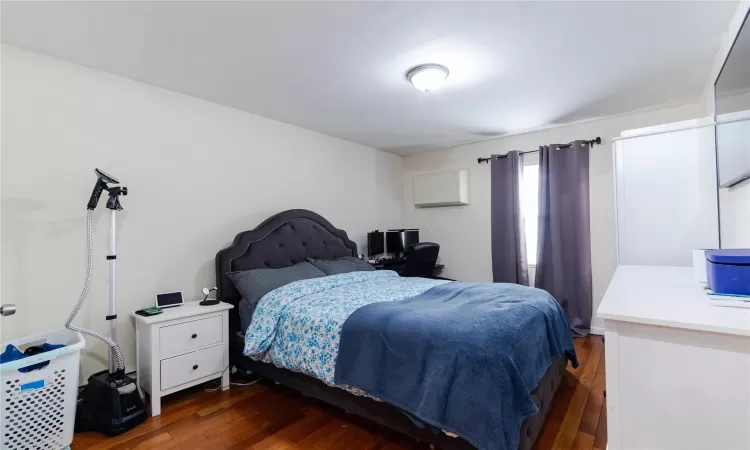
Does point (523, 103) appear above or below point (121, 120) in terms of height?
above

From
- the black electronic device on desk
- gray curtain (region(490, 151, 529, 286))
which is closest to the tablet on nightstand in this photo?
the black electronic device on desk

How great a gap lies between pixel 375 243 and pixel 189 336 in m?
2.46

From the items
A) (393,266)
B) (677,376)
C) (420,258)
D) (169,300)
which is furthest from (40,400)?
(393,266)

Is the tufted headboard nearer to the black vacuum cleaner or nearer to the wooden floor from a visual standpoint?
the wooden floor

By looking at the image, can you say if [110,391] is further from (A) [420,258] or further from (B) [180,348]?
(A) [420,258]

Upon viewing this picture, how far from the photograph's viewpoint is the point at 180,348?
2324 millimetres

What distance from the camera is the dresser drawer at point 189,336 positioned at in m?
2.25

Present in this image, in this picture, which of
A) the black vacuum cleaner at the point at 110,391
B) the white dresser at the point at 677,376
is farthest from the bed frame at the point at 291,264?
the black vacuum cleaner at the point at 110,391

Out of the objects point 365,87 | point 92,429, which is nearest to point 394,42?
point 365,87

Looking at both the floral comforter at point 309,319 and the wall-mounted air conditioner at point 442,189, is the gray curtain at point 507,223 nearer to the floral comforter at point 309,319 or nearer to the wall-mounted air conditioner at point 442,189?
the wall-mounted air conditioner at point 442,189

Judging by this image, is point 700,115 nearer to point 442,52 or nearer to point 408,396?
point 442,52

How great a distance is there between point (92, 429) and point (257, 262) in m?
1.48

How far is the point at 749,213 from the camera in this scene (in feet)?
5.48

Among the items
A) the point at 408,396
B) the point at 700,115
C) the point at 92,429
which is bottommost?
the point at 92,429
